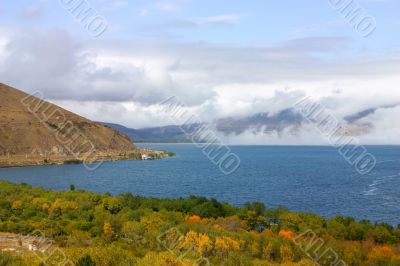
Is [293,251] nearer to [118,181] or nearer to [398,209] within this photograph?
[398,209]

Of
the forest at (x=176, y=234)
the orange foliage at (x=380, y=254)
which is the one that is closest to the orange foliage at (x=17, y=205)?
the forest at (x=176, y=234)

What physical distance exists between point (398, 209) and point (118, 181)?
264 feet

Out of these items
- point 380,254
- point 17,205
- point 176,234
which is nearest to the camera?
point 380,254

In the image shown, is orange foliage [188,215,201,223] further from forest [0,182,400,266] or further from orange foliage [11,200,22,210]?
orange foliage [11,200,22,210]

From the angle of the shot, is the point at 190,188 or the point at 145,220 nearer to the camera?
the point at 145,220

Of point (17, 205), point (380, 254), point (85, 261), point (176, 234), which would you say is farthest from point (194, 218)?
point (85, 261)

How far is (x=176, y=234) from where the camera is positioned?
43.2 meters

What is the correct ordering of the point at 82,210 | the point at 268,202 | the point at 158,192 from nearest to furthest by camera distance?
the point at 82,210, the point at 268,202, the point at 158,192

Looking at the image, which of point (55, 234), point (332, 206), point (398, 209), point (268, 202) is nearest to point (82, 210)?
point (55, 234)

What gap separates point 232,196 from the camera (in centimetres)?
10356

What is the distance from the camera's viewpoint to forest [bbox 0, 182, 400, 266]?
31.4 meters

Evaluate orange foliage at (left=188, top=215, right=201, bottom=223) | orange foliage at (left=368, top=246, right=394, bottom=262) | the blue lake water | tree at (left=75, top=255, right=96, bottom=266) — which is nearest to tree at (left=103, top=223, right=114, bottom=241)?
orange foliage at (left=188, top=215, right=201, bottom=223)

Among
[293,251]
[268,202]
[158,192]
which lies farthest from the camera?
[158,192]

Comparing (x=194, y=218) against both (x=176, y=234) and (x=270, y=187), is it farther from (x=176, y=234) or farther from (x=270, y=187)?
(x=270, y=187)
